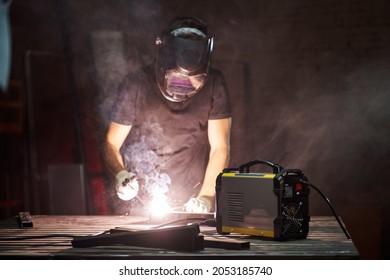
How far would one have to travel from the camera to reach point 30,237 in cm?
258

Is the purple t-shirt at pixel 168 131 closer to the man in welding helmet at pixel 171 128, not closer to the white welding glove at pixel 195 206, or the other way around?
the man in welding helmet at pixel 171 128

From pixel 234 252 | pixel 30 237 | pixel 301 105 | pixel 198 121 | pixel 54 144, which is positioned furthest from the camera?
pixel 54 144

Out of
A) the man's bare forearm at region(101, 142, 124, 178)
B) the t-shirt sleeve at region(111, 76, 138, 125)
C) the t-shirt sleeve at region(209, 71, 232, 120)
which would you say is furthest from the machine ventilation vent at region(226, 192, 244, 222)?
the t-shirt sleeve at region(111, 76, 138, 125)

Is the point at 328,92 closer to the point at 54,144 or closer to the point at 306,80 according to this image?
the point at 306,80

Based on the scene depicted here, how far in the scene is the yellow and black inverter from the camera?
2500 millimetres

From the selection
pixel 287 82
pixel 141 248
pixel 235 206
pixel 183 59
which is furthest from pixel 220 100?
pixel 141 248

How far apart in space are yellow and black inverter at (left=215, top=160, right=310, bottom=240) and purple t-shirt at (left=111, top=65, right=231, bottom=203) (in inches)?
64.7

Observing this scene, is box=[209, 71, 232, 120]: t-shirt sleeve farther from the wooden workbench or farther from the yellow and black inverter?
the yellow and black inverter

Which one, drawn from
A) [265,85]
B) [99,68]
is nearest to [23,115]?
[99,68]

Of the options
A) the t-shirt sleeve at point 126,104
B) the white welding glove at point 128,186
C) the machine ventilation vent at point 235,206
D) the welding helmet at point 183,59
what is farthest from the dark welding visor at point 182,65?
the machine ventilation vent at point 235,206

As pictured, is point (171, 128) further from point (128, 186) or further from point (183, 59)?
point (128, 186)

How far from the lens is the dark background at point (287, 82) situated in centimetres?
456

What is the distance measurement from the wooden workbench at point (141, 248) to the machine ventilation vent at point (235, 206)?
0.29 ft

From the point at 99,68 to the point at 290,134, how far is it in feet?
5.26
